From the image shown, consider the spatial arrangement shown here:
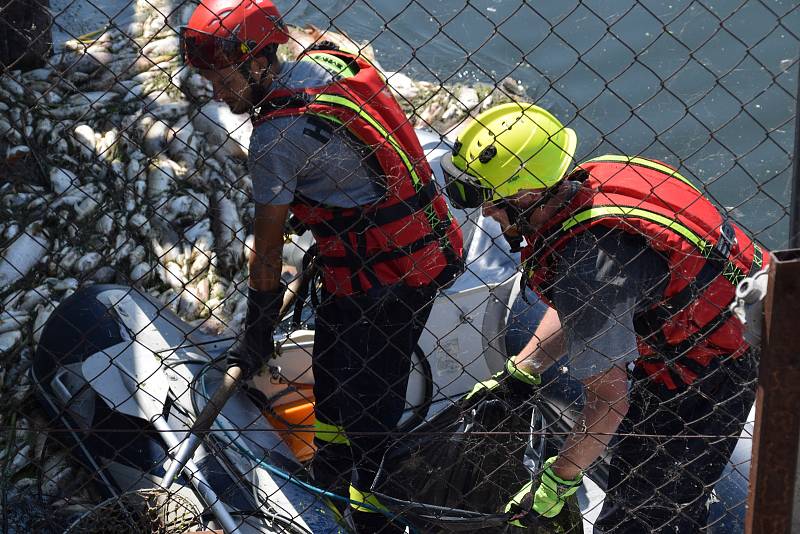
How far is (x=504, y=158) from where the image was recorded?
2604 mm

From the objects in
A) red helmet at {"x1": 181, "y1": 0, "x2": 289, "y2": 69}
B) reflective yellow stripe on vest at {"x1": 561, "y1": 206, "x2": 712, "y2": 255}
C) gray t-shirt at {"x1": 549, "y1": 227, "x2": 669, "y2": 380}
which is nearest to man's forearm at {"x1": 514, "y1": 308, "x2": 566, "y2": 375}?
gray t-shirt at {"x1": 549, "y1": 227, "x2": 669, "y2": 380}

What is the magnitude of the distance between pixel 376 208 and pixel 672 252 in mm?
867

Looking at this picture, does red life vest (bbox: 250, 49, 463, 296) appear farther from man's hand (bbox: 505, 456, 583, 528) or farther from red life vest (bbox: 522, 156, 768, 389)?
man's hand (bbox: 505, 456, 583, 528)

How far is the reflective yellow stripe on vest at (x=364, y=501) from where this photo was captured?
2.86 metres

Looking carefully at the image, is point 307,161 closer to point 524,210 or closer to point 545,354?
point 524,210

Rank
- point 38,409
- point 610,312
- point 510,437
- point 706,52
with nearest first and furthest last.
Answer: point 610,312 → point 510,437 → point 38,409 → point 706,52

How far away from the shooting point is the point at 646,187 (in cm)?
266

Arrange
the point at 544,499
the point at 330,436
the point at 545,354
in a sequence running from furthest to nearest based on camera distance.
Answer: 1. the point at 330,436
2. the point at 545,354
3. the point at 544,499

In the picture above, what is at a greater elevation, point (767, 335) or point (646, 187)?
point (646, 187)

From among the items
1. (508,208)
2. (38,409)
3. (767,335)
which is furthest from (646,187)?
(38,409)

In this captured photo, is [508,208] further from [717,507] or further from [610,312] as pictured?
[717,507]

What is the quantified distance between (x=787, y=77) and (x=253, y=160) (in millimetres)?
6101

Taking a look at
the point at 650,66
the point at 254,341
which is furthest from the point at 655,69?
the point at 254,341

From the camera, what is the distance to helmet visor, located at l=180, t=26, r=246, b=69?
253 centimetres
